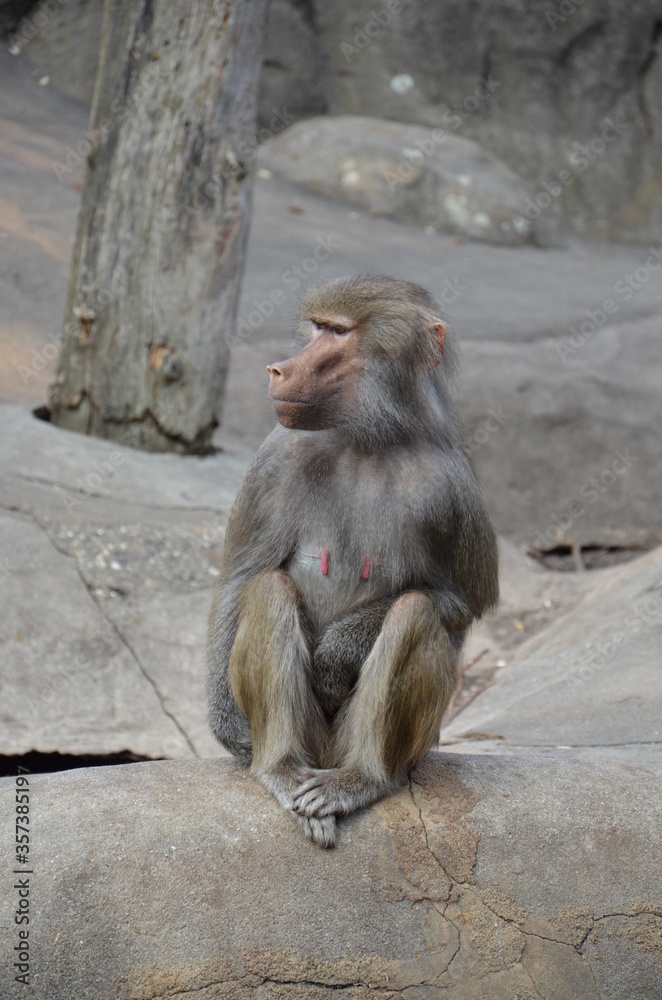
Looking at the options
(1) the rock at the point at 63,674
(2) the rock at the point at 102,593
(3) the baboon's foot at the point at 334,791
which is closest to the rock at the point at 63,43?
(2) the rock at the point at 102,593

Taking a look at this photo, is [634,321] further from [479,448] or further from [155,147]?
[155,147]

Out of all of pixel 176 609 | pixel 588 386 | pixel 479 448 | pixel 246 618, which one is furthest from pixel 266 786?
pixel 588 386

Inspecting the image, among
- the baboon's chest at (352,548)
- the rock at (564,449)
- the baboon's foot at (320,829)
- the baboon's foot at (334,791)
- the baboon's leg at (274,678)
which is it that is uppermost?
the baboon's chest at (352,548)

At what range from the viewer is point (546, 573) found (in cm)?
780

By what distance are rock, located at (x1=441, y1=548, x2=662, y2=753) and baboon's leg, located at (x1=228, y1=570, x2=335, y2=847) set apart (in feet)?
5.17

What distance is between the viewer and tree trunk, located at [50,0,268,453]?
21.0 ft

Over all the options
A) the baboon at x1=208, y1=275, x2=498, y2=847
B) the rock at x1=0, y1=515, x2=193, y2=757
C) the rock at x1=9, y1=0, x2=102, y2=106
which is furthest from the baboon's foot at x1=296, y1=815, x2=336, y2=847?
the rock at x1=9, y1=0, x2=102, y2=106

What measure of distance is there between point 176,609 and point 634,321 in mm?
7282

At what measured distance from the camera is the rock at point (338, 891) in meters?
2.89

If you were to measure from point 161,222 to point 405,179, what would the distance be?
26.1ft

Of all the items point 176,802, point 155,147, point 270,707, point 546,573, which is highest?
point 155,147

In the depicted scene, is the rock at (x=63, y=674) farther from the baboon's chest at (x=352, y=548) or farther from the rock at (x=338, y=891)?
the baboon's chest at (x=352, y=548)

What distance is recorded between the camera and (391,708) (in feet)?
10.3

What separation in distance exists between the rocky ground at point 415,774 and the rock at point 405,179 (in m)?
2.71
